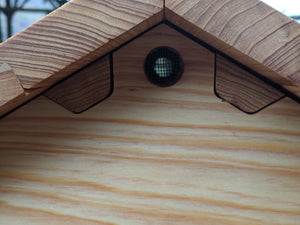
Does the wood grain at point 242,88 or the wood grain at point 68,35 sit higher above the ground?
the wood grain at point 68,35

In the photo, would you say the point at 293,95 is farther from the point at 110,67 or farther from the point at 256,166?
the point at 110,67

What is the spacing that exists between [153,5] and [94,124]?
0.36 metres

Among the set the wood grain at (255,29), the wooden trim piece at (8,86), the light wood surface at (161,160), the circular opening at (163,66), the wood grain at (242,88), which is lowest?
the light wood surface at (161,160)

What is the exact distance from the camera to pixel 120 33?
572 millimetres

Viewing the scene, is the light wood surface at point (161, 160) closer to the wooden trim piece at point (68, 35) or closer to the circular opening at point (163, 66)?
the circular opening at point (163, 66)

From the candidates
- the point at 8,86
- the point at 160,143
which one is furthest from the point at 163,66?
the point at 8,86

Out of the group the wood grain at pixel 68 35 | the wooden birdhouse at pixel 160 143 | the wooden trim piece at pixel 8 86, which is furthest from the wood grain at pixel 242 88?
the wooden trim piece at pixel 8 86

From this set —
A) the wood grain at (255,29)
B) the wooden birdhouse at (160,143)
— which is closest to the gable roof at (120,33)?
the wood grain at (255,29)

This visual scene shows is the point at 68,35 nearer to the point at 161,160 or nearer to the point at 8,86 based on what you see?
the point at 8,86

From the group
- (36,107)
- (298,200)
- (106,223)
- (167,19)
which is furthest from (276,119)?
(36,107)

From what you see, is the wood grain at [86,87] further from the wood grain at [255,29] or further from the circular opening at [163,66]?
the wood grain at [255,29]

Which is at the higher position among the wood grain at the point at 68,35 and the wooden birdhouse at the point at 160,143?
the wood grain at the point at 68,35

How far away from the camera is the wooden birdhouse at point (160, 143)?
2.45 feet

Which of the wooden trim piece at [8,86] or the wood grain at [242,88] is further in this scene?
the wood grain at [242,88]
